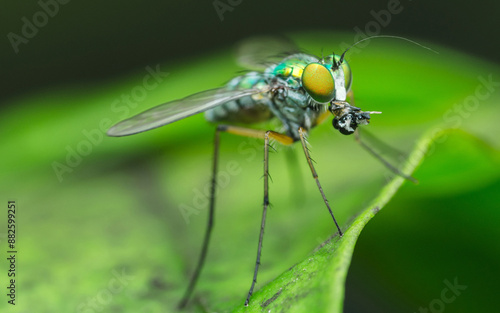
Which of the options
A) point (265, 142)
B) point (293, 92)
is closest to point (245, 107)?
point (293, 92)

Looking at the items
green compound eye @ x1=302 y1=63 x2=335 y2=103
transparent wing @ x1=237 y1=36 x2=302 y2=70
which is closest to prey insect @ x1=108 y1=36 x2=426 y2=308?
green compound eye @ x1=302 y1=63 x2=335 y2=103

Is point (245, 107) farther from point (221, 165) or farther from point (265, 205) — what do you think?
point (265, 205)

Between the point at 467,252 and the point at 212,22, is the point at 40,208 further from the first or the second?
the point at 467,252

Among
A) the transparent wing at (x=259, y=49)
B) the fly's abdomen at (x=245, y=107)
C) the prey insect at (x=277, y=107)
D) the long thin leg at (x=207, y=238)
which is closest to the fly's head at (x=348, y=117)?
the prey insect at (x=277, y=107)

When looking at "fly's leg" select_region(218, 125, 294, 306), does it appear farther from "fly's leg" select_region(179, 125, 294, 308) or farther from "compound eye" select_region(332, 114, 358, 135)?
"compound eye" select_region(332, 114, 358, 135)

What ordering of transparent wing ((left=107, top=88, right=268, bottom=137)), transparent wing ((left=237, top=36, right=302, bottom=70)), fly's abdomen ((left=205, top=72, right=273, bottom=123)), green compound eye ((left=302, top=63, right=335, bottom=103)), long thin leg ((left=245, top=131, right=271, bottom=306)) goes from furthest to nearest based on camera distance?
transparent wing ((left=237, top=36, right=302, bottom=70))
fly's abdomen ((left=205, top=72, right=273, bottom=123))
green compound eye ((left=302, top=63, right=335, bottom=103))
transparent wing ((left=107, top=88, right=268, bottom=137))
long thin leg ((left=245, top=131, right=271, bottom=306))

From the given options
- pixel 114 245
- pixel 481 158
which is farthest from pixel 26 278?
pixel 481 158

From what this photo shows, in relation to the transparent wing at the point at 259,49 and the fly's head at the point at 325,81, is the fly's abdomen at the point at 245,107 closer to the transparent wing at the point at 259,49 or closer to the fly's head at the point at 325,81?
the fly's head at the point at 325,81
